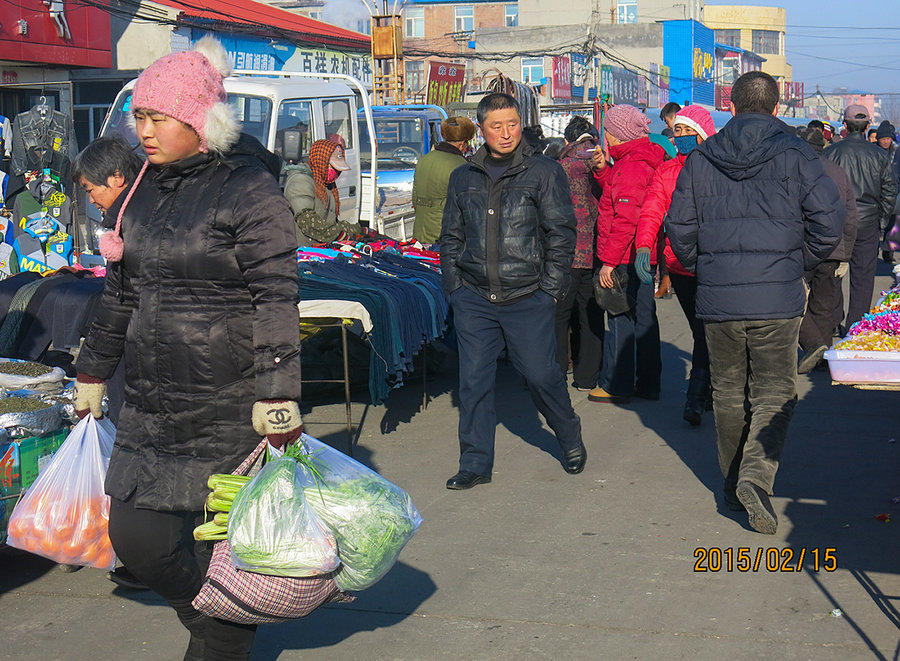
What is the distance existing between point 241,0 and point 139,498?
35.4 meters

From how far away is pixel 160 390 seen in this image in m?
3.33

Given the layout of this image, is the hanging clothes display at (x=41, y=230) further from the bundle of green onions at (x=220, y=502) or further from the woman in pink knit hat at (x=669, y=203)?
the bundle of green onions at (x=220, y=502)

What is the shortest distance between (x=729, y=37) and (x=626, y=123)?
117880 millimetres

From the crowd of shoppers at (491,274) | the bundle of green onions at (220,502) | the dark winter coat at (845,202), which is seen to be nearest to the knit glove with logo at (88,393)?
the crowd of shoppers at (491,274)

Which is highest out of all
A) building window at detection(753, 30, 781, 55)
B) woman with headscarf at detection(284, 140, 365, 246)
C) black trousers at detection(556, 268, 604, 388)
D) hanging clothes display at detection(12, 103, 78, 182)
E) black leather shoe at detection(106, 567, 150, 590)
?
building window at detection(753, 30, 781, 55)

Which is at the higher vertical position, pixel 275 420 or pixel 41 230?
pixel 275 420

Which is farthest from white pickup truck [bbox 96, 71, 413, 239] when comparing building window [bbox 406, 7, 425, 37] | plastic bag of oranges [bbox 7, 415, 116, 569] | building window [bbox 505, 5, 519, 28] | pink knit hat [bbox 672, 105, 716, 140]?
building window [bbox 406, 7, 425, 37]

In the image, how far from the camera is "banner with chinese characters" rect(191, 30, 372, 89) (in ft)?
93.9

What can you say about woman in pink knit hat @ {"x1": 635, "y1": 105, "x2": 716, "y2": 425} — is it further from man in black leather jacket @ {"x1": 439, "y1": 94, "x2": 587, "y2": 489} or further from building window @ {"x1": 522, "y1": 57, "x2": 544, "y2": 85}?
building window @ {"x1": 522, "y1": 57, "x2": 544, "y2": 85}

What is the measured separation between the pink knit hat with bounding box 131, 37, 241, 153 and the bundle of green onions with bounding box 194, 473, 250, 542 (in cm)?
101

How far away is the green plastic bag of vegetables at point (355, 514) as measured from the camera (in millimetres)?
3176

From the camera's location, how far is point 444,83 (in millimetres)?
29391
